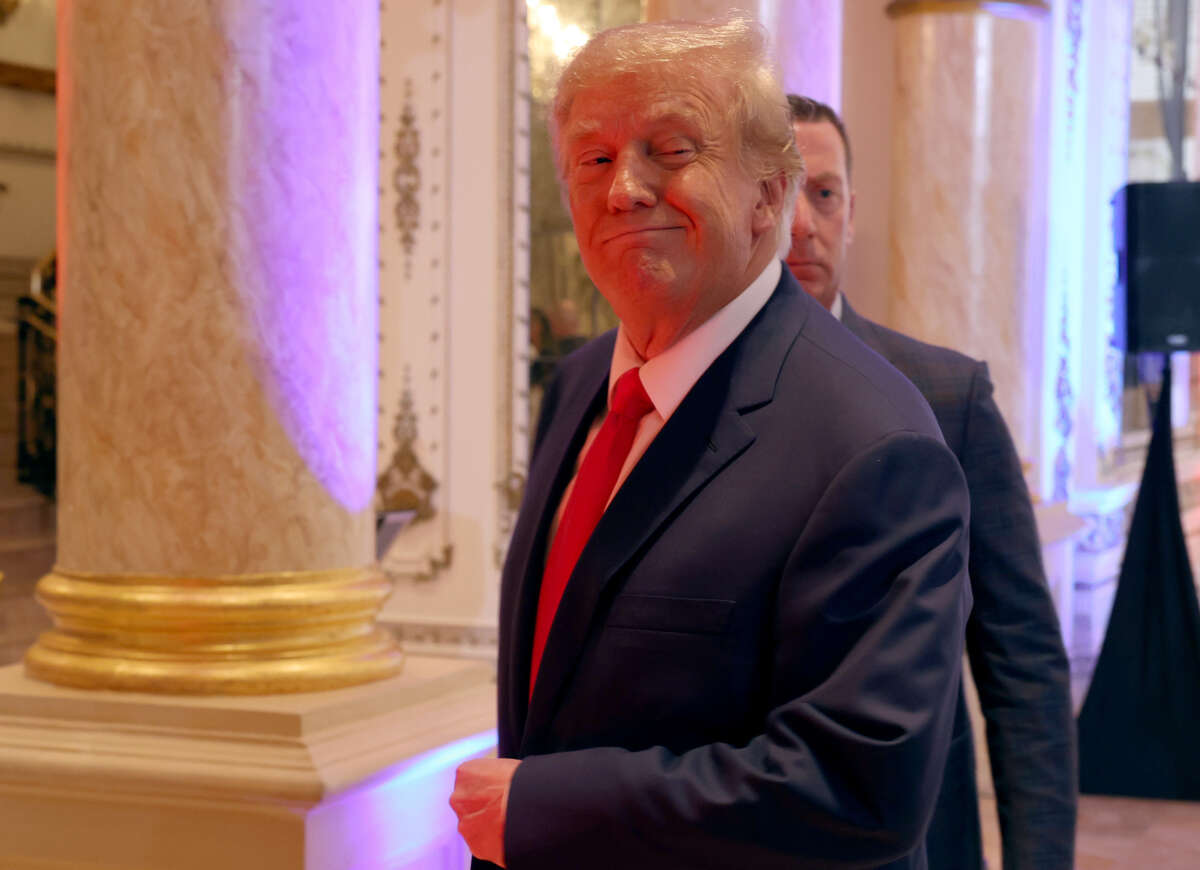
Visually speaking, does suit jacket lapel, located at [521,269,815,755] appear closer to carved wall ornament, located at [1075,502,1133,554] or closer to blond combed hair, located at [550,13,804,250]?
blond combed hair, located at [550,13,804,250]

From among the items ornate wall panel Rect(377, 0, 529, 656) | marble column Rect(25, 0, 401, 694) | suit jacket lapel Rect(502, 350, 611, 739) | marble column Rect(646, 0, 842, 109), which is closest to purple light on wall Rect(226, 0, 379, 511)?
marble column Rect(25, 0, 401, 694)

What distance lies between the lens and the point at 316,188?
6.98 feet

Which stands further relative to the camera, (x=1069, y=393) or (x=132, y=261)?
(x=1069, y=393)

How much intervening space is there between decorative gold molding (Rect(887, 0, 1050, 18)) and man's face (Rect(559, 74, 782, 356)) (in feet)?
14.2

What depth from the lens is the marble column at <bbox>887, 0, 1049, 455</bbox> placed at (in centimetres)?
529

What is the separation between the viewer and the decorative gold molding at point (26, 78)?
29.2 ft

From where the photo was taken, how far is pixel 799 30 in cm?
333

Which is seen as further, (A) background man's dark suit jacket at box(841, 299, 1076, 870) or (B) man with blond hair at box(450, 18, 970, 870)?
(A) background man's dark suit jacket at box(841, 299, 1076, 870)

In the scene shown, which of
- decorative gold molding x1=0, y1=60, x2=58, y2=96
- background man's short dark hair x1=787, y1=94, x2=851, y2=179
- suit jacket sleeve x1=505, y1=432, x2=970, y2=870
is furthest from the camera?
decorative gold molding x1=0, y1=60, x2=58, y2=96

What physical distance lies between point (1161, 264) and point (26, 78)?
708 cm

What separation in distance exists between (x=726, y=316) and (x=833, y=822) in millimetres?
501

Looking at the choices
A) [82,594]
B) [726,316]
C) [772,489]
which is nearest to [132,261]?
[82,594]

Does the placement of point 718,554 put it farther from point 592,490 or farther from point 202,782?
point 202,782

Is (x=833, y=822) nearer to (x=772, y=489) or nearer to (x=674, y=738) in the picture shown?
(x=674, y=738)
